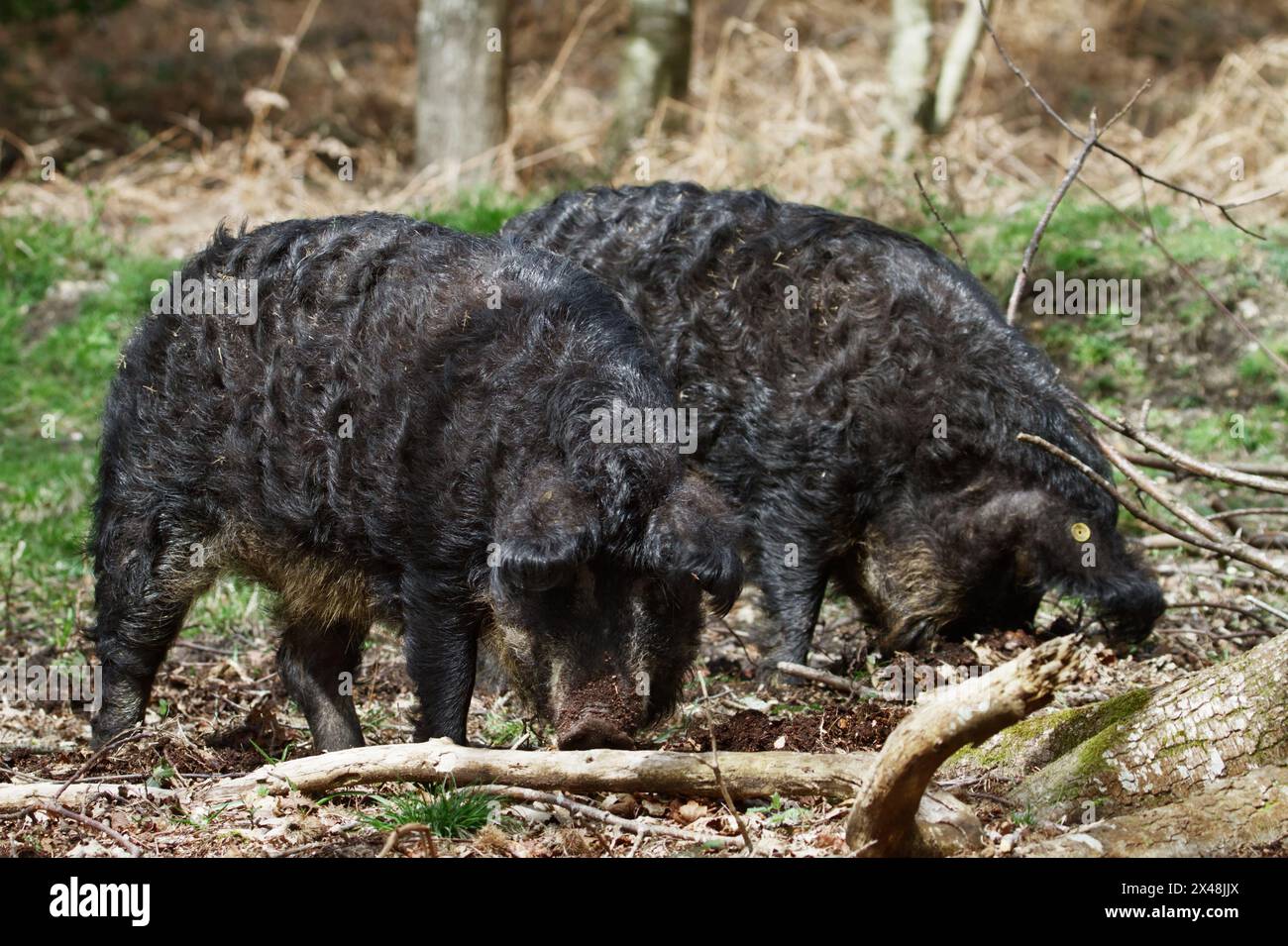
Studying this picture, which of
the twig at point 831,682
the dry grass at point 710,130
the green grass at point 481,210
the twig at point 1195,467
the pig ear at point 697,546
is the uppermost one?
the dry grass at point 710,130

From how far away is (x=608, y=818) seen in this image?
414cm

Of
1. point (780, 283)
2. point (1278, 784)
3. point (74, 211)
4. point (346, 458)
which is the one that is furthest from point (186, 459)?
point (74, 211)

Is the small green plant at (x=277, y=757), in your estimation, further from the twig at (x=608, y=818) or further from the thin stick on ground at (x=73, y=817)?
the twig at (x=608, y=818)

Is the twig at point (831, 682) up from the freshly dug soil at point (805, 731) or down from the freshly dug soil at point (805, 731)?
up

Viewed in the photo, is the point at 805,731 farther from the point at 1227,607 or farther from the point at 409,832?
the point at 1227,607

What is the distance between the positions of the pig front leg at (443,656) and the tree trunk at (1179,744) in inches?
71.2

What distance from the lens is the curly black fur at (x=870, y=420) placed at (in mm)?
6051

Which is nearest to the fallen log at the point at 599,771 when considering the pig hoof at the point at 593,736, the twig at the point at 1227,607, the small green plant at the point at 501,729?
the pig hoof at the point at 593,736

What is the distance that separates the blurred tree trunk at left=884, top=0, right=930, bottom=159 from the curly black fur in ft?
21.6

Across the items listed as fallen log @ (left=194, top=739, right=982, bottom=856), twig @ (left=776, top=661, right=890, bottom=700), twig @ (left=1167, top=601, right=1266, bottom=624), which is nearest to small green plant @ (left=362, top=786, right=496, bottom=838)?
fallen log @ (left=194, top=739, right=982, bottom=856)

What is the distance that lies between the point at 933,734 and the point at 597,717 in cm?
133

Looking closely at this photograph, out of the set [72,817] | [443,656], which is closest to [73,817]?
[72,817]

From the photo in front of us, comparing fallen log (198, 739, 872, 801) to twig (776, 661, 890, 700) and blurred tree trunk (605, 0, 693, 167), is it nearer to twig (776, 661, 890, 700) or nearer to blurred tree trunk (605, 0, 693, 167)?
twig (776, 661, 890, 700)

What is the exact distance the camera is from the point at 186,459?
17.8 feet
